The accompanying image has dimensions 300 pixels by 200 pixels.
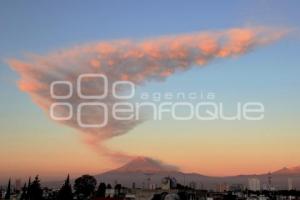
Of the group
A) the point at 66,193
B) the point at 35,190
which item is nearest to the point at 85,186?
the point at 66,193

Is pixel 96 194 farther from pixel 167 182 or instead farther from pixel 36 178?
pixel 36 178

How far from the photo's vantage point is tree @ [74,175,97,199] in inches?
6747

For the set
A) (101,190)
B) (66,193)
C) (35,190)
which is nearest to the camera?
(35,190)

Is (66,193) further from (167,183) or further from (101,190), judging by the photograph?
(101,190)

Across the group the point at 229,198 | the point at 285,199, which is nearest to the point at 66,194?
the point at 229,198

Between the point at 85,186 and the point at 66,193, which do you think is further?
the point at 85,186

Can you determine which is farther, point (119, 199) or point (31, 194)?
point (119, 199)

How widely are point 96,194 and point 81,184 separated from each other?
10.5 meters

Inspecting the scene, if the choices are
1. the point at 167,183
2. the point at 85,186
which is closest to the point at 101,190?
the point at 85,186

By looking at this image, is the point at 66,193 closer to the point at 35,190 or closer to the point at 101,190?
the point at 35,190

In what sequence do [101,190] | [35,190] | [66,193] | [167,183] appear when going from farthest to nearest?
[101,190] → [167,183] → [66,193] → [35,190]

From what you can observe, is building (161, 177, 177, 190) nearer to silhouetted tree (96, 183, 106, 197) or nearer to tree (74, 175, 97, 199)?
silhouetted tree (96, 183, 106, 197)

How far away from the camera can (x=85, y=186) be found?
174 meters

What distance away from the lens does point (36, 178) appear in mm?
124438
